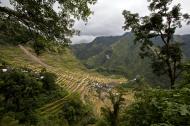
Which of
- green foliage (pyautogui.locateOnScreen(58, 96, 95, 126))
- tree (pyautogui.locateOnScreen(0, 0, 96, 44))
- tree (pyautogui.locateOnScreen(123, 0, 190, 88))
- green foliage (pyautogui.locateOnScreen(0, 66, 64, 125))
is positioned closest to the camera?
tree (pyautogui.locateOnScreen(0, 0, 96, 44))

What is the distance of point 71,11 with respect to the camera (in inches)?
510

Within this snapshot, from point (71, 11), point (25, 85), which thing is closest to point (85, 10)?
point (71, 11)

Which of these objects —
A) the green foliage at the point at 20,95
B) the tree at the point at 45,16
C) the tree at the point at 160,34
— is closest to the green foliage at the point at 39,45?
the tree at the point at 45,16

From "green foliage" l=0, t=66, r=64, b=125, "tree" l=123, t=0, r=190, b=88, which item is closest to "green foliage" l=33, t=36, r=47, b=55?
"tree" l=123, t=0, r=190, b=88

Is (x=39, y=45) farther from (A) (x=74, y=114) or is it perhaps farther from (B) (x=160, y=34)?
(A) (x=74, y=114)

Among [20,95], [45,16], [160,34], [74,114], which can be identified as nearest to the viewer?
[45,16]

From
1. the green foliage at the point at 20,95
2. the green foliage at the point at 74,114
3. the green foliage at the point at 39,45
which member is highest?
the green foliage at the point at 39,45

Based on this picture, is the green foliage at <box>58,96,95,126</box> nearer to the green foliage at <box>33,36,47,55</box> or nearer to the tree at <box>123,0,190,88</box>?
the tree at <box>123,0,190,88</box>

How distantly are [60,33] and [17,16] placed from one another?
5.52 ft

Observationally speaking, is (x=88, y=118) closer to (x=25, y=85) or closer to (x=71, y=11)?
(x=25, y=85)

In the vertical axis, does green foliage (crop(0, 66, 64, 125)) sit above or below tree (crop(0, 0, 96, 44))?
below

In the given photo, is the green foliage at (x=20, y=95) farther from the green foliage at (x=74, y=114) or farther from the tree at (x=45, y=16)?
the tree at (x=45, y=16)

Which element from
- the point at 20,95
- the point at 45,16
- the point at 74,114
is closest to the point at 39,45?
the point at 45,16

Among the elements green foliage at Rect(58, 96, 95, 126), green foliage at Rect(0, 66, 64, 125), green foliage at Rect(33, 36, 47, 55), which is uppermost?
green foliage at Rect(33, 36, 47, 55)
